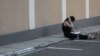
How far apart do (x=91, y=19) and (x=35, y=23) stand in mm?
7371

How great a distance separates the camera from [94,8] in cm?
2509

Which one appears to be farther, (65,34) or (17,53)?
(65,34)

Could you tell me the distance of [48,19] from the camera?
1897 cm

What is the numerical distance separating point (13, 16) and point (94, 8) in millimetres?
10178

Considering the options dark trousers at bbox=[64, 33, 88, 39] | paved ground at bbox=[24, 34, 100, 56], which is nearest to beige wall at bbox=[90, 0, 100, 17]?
dark trousers at bbox=[64, 33, 88, 39]

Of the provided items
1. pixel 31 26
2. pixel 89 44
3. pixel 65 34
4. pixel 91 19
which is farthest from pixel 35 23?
pixel 91 19

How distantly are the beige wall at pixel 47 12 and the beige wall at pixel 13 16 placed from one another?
4.02 feet

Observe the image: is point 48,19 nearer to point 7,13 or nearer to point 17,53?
point 7,13

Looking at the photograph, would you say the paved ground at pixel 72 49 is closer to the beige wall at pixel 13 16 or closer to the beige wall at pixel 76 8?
the beige wall at pixel 13 16

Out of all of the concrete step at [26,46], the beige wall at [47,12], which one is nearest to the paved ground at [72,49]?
the concrete step at [26,46]

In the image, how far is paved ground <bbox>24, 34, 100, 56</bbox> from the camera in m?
13.6

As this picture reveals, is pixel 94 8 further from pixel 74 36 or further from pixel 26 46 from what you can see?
pixel 26 46

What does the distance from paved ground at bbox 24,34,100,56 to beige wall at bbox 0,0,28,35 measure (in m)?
1.66

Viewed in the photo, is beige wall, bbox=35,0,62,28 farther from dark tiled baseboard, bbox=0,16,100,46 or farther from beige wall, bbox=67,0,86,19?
beige wall, bbox=67,0,86,19
